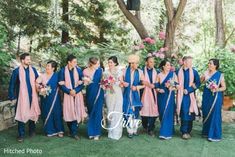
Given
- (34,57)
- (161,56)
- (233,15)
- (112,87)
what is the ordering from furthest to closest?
(233,15) → (34,57) → (161,56) → (112,87)

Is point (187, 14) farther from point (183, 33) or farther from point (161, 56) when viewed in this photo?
point (161, 56)

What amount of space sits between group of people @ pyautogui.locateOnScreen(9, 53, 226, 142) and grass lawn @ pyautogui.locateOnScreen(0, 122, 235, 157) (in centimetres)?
17

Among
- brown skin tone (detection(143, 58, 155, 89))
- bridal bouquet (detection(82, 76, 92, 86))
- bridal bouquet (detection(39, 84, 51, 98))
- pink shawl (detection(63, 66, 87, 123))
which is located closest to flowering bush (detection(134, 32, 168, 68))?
brown skin tone (detection(143, 58, 155, 89))

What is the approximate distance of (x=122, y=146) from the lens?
6.62 meters

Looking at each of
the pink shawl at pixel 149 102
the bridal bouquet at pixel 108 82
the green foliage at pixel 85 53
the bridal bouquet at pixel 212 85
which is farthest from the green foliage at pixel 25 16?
the bridal bouquet at pixel 212 85

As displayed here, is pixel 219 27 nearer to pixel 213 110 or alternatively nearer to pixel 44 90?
pixel 213 110

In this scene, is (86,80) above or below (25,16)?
below

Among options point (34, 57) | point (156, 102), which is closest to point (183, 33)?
point (34, 57)

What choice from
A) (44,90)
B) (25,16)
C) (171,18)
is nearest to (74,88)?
(44,90)

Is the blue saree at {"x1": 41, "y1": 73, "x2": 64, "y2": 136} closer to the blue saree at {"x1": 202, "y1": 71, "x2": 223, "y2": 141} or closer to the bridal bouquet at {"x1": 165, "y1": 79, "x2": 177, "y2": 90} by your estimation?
the bridal bouquet at {"x1": 165, "y1": 79, "x2": 177, "y2": 90}

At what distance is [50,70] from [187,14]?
808 centimetres

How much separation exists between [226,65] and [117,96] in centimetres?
277

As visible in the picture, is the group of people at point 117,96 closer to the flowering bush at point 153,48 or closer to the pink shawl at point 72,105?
the pink shawl at point 72,105

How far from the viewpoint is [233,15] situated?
13.7 metres
